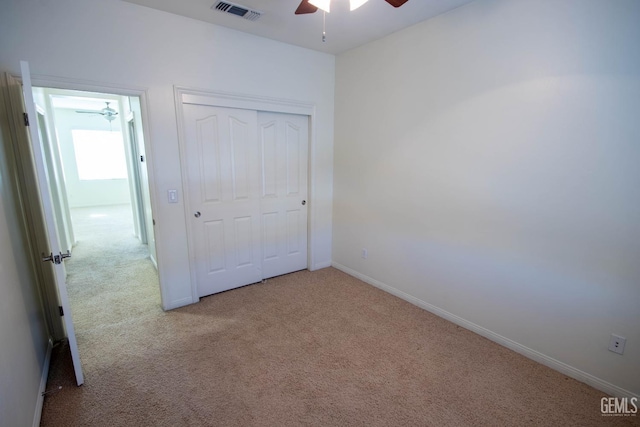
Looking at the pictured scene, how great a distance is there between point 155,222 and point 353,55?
2.89 meters

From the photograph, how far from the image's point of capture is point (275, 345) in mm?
2354

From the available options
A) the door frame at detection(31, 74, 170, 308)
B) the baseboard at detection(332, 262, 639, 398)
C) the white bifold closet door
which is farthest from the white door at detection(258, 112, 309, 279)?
the baseboard at detection(332, 262, 639, 398)

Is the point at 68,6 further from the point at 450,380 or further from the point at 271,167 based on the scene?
the point at 450,380

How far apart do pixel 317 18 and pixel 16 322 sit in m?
3.08

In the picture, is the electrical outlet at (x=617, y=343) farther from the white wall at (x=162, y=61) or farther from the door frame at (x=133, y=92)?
the door frame at (x=133, y=92)

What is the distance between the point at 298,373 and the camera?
205 cm

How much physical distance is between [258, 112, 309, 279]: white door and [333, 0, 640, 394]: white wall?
0.97 meters

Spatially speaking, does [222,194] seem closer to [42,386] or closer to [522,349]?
[42,386]

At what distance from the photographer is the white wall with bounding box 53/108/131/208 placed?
783 cm

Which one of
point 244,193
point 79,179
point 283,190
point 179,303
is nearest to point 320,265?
point 283,190

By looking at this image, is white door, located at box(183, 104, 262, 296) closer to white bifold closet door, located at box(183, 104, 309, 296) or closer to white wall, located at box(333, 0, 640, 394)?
white bifold closet door, located at box(183, 104, 309, 296)

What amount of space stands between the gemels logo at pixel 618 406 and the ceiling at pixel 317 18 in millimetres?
3078

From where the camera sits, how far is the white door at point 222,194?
9.40 ft

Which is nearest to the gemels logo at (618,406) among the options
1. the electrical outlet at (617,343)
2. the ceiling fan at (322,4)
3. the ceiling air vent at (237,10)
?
the electrical outlet at (617,343)
